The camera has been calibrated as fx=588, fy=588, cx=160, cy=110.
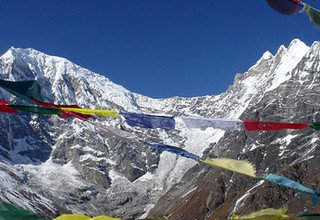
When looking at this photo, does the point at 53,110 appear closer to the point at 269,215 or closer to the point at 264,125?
the point at 264,125

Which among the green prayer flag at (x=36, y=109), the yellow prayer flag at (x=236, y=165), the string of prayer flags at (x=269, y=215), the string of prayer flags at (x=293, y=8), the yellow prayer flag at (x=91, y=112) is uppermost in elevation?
the string of prayer flags at (x=293, y=8)

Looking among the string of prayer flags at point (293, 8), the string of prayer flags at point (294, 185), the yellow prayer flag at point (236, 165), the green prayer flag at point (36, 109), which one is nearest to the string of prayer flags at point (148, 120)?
the green prayer flag at point (36, 109)

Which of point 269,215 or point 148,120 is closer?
point 269,215

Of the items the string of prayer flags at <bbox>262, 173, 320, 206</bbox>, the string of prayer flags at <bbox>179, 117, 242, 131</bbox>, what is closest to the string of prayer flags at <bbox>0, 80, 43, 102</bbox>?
the string of prayer flags at <bbox>179, 117, 242, 131</bbox>

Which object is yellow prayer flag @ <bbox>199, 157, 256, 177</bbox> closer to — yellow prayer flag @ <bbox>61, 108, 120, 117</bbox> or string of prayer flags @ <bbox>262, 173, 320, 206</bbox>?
string of prayer flags @ <bbox>262, 173, 320, 206</bbox>

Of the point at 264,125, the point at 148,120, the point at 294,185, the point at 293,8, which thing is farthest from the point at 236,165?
the point at 293,8

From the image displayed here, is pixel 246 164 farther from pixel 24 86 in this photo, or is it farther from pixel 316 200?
pixel 24 86

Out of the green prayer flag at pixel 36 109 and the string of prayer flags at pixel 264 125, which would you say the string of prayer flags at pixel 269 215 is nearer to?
the string of prayer flags at pixel 264 125
